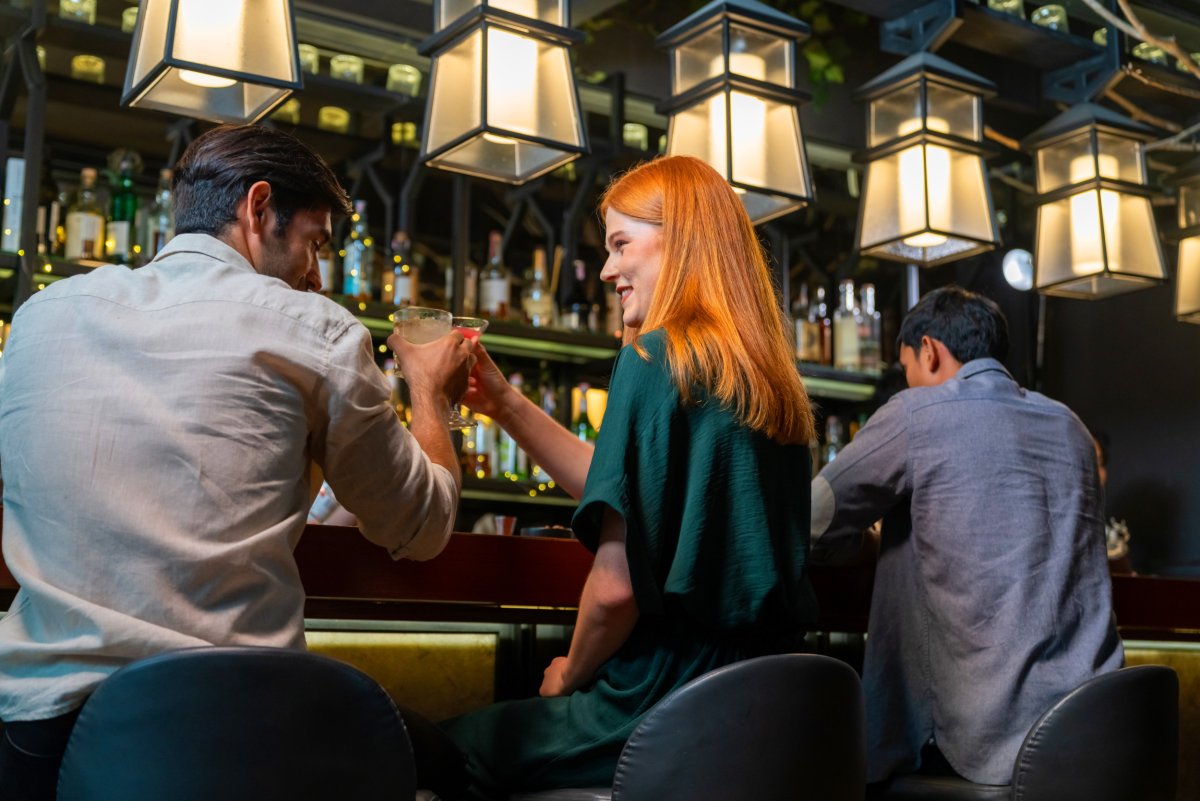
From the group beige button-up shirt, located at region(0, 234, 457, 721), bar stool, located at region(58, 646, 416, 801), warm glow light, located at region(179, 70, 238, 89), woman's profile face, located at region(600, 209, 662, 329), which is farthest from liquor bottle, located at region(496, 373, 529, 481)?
bar stool, located at region(58, 646, 416, 801)

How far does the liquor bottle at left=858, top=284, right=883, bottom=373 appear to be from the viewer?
5.18 m

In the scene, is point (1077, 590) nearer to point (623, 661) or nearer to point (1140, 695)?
point (1140, 695)

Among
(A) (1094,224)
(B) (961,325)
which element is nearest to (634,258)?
(B) (961,325)

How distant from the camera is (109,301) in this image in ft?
4.50

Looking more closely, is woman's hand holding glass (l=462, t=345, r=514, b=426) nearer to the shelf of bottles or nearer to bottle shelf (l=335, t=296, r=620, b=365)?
bottle shelf (l=335, t=296, r=620, b=365)

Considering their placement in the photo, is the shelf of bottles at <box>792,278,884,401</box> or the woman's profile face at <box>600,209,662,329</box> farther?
the shelf of bottles at <box>792,278,884,401</box>

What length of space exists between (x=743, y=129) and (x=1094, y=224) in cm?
123

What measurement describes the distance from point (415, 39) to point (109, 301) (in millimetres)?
3440

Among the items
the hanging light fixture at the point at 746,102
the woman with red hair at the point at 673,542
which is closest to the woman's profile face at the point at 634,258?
the woman with red hair at the point at 673,542

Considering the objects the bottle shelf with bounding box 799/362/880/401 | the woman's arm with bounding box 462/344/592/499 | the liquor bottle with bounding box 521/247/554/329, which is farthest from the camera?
the bottle shelf with bounding box 799/362/880/401

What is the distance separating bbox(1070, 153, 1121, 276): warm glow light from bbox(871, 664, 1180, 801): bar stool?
2.08 meters

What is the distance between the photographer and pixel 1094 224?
3.73 meters

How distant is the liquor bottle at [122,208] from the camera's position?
3.87m

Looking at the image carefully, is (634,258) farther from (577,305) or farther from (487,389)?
(577,305)
